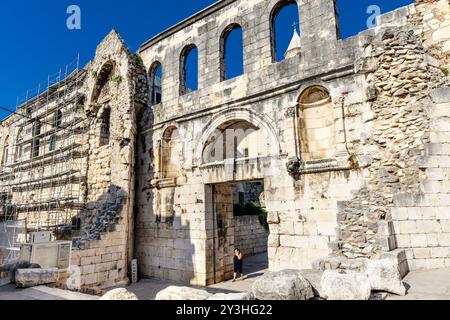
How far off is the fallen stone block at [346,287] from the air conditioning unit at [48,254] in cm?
645

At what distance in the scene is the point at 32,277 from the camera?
5.45 meters

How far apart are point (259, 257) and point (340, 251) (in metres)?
8.47

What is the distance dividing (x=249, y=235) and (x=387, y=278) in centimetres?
1104

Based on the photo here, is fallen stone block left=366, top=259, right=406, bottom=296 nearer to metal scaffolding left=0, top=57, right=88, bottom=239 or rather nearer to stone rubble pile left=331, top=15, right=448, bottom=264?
stone rubble pile left=331, top=15, right=448, bottom=264

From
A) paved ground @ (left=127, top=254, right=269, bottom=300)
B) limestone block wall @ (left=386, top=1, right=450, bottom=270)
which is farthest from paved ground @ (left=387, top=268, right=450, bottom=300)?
paved ground @ (left=127, top=254, right=269, bottom=300)

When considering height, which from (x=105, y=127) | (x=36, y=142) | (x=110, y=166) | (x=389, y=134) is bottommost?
(x=389, y=134)

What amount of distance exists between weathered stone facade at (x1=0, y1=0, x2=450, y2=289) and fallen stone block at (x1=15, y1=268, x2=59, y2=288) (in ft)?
9.18

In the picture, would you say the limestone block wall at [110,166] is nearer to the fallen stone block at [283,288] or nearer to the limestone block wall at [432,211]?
the fallen stone block at [283,288]

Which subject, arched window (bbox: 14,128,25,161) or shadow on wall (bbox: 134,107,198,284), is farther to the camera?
arched window (bbox: 14,128,25,161)

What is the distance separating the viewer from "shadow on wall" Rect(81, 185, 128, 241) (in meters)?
9.46

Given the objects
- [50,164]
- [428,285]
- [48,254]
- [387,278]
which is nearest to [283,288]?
[387,278]

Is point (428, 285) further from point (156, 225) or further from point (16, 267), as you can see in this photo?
point (156, 225)

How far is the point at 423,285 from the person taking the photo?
4.15 meters
